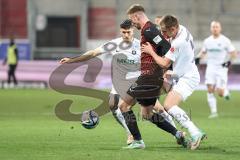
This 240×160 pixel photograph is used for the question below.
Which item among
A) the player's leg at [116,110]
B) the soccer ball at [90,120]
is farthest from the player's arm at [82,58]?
the player's leg at [116,110]

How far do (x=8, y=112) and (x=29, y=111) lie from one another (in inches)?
29.8

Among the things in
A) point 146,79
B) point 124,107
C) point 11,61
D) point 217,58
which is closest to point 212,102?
point 217,58

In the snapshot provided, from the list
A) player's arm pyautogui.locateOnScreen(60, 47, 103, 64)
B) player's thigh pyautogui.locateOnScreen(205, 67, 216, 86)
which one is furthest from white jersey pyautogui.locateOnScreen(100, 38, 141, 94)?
player's thigh pyautogui.locateOnScreen(205, 67, 216, 86)

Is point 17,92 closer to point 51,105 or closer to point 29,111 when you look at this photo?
point 51,105

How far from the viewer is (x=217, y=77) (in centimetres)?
2028

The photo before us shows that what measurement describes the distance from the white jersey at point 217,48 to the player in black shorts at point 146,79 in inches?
349

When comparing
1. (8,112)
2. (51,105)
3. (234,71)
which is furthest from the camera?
(234,71)

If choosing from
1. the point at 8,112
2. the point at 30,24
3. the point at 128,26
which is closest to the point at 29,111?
the point at 8,112

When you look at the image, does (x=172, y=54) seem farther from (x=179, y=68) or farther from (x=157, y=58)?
(x=179, y=68)

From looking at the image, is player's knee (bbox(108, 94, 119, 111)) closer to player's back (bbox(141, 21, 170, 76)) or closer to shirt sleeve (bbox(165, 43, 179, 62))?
player's back (bbox(141, 21, 170, 76))

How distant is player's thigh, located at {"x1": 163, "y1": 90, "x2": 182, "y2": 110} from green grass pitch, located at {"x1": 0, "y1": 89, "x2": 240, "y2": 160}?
65 centimetres

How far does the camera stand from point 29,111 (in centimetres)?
2159

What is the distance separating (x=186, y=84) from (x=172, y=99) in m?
0.38

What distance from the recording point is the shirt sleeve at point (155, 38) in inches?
435
